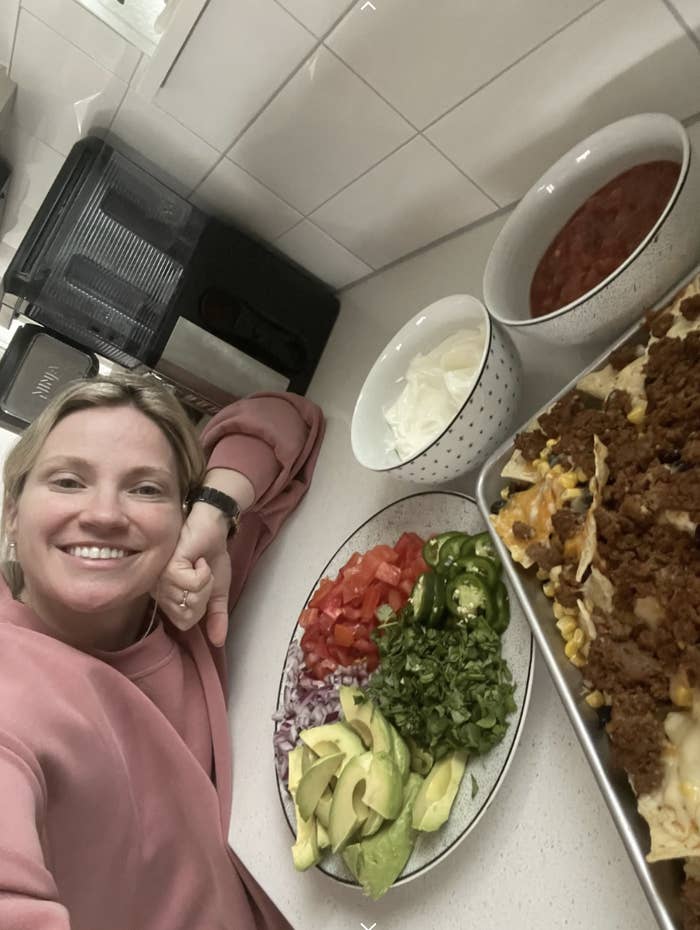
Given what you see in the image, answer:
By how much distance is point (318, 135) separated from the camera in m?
1.19

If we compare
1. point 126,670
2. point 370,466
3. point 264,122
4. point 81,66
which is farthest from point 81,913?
point 81,66

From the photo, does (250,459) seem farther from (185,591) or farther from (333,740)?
(333,740)

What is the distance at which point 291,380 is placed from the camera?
5.25 feet

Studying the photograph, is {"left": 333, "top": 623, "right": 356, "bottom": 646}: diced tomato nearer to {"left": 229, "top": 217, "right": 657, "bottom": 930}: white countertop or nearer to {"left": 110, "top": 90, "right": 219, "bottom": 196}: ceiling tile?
{"left": 229, "top": 217, "right": 657, "bottom": 930}: white countertop

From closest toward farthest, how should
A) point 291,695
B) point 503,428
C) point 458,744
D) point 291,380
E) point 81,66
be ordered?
point 458,744 < point 503,428 < point 291,695 < point 81,66 < point 291,380

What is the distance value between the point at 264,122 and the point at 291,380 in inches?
22.3

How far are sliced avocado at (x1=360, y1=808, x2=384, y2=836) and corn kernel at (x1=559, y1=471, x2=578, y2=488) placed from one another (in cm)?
49

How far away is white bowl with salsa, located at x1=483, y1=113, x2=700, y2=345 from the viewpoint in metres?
0.76

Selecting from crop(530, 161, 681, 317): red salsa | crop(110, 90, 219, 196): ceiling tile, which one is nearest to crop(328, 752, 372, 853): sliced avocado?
crop(530, 161, 681, 317): red salsa

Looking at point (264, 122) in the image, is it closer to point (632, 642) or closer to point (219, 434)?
point (219, 434)

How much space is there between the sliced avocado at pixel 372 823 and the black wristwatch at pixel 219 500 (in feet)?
1.83

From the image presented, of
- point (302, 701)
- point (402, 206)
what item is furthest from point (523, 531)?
point (402, 206)

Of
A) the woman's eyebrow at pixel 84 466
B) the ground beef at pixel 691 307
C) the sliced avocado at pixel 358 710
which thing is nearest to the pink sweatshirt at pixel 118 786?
the woman's eyebrow at pixel 84 466

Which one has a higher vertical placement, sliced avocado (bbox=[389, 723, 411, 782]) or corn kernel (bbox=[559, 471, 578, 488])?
corn kernel (bbox=[559, 471, 578, 488])
